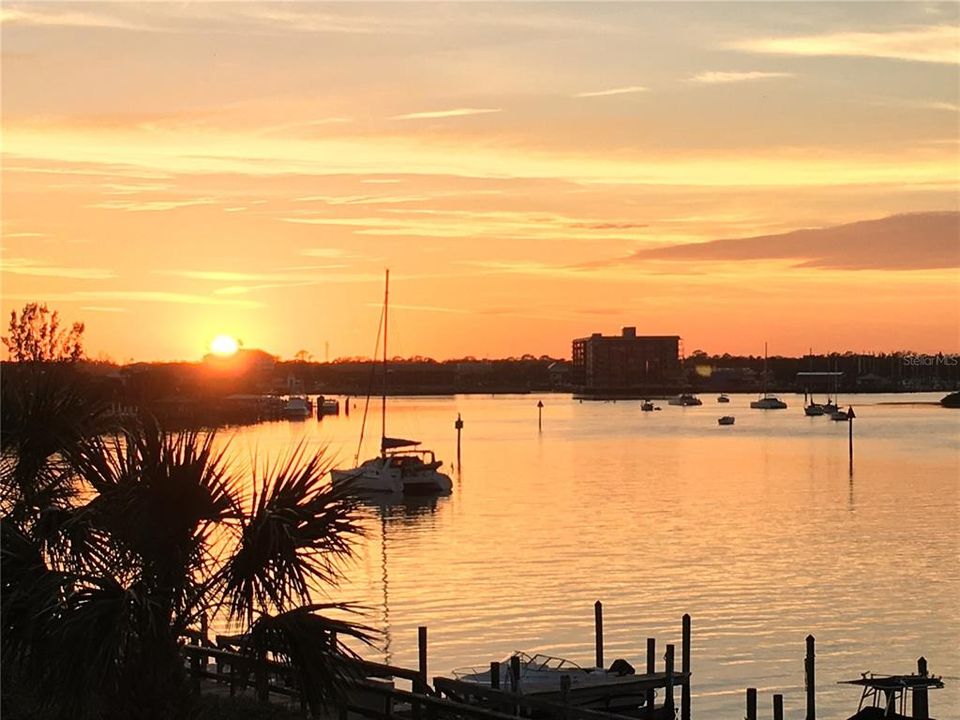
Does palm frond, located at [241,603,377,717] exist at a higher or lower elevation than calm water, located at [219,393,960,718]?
higher

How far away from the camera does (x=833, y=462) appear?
12219cm

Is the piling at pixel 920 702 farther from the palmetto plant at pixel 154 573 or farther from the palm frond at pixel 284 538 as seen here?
the palm frond at pixel 284 538

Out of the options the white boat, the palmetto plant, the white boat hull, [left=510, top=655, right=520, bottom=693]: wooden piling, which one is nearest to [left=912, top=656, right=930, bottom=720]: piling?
the white boat

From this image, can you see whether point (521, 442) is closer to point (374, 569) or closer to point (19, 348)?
point (19, 348)

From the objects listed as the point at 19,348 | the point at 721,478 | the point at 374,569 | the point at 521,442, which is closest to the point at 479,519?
the point at 374,569

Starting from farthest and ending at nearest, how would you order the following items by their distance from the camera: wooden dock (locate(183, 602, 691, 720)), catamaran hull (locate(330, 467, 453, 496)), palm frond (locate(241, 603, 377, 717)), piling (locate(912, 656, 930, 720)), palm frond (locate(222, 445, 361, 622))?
catamaran hull (locate(330, 467, 453, 496)), piling (locate(912, 656, 930, 720)), wooden dock (locate(183, 602, 691, 720)), palm frond (locate(222, 445, 361, 622)), palm frond (locate(241, 603, 377, 717))

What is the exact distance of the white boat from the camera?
26234mm

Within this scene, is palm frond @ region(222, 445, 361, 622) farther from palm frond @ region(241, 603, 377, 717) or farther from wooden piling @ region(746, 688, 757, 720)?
wooden piling @ region(746, 688, 757, 720)

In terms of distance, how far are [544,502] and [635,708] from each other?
57.8 metres

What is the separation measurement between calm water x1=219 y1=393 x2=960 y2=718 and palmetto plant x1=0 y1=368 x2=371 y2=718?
2094 mm

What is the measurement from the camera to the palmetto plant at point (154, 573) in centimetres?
1450

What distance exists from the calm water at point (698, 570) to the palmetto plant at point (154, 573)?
2.09 metres

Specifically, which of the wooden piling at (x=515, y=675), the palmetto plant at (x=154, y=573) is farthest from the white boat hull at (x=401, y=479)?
the palmetto plant at (x=154, y=573)

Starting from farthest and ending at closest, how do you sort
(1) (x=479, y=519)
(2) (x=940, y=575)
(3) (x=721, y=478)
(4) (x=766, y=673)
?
(3) (x=721, y=478) < (1) (x=479, y=519) < (2) (x=940, y=575) < (4) (x=766, y=673)
